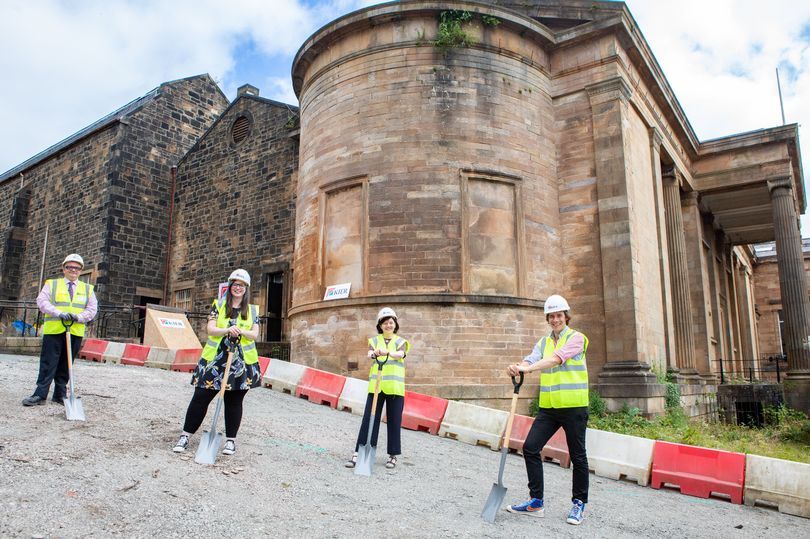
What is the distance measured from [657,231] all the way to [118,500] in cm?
1466

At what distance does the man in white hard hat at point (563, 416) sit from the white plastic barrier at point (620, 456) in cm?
274

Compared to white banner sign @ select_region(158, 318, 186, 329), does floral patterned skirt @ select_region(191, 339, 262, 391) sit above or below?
below

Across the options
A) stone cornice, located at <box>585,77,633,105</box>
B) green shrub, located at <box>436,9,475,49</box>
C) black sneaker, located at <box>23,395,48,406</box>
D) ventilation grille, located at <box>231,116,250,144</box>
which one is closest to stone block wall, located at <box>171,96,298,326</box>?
ventilation grille, located at <box>231,116,250,144</box>

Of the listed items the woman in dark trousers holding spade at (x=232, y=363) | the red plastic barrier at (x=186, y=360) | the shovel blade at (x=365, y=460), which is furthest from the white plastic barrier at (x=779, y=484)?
the red plastic barrier at (x=186, y=360)

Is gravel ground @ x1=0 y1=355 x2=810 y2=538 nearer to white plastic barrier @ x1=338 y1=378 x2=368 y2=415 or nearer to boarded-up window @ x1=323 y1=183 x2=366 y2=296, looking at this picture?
white plastic barrier @ x1=338 y1=378 x2=368 y2=415

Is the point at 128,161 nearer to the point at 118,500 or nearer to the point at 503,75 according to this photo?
the point at 503,75

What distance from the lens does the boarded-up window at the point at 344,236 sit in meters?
13.3

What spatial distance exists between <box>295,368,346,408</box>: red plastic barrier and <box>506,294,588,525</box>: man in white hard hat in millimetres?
5633

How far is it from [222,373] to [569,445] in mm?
3202

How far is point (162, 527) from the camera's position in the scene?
13.3 ft

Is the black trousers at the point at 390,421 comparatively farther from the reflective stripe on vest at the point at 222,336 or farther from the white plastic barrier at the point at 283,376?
the white plastic barrier at the point at 283,376

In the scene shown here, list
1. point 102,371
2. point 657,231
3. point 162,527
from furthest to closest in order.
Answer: point 657,231
point 102,371
point 162,527

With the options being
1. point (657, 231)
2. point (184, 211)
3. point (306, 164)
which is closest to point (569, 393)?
point (306, 164)

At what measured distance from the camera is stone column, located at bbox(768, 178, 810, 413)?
18578mm
